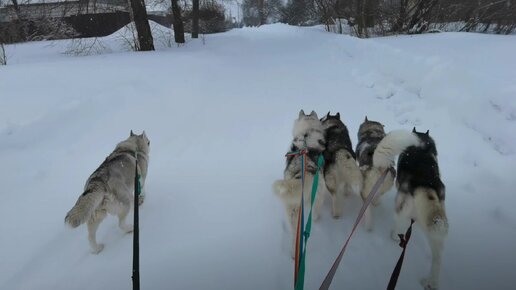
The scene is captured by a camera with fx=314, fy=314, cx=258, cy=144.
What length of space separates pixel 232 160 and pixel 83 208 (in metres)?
2.82

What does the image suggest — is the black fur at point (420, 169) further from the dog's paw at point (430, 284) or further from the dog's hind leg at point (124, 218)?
the dog's hind leg at point (124, 218)

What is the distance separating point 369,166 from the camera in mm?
3674

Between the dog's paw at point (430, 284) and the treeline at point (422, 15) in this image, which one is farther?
the treeline at point (422, 15)

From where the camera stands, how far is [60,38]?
16391 millimetres

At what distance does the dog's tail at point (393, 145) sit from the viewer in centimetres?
325

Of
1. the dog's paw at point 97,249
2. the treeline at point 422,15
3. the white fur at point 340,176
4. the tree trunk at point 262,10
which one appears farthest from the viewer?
the tree trunk at point 262,10

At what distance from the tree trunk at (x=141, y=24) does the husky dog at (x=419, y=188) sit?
11794mm

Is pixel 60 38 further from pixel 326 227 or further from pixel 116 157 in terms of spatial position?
pixel 326 227

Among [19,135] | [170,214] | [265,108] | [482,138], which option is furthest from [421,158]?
[19,135]

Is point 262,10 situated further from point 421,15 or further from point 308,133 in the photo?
point 308,133

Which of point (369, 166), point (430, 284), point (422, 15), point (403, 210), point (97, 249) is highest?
point (422, 15)

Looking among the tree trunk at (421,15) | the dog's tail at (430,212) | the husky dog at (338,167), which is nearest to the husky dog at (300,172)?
the husky dog at (338,167)

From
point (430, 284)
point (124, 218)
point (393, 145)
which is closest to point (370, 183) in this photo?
point (393, 145)

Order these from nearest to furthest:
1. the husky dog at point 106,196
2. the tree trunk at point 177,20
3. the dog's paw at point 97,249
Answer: the husky dog at point 106,196
the dog's paw at point 97,249
the tree trunk at point 177,20
